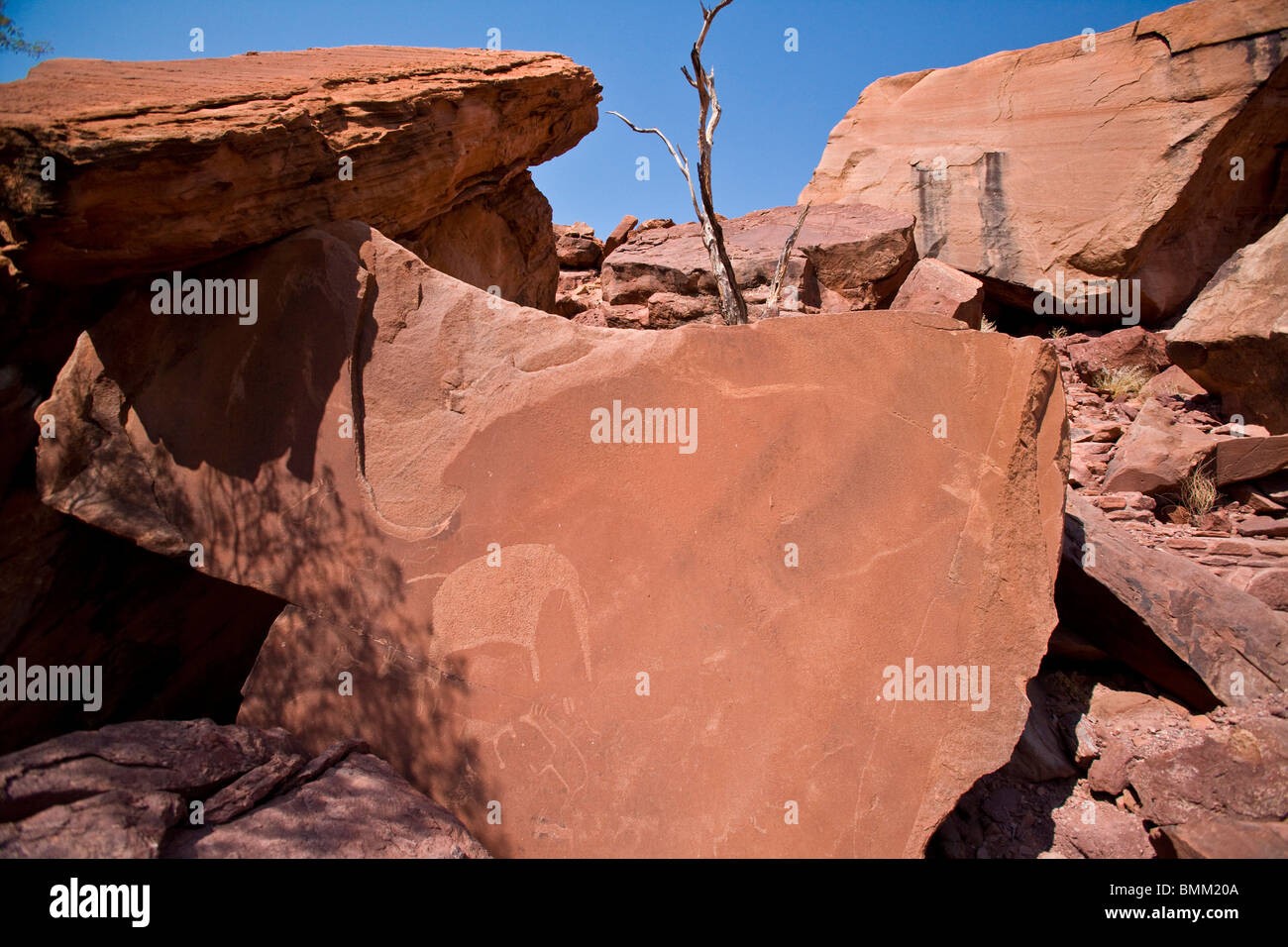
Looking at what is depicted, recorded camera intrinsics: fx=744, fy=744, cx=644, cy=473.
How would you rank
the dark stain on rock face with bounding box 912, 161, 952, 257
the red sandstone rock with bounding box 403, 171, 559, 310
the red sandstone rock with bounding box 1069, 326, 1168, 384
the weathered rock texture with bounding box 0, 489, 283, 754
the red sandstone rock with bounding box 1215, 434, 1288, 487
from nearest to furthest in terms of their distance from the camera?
the weathered rock texture with bounding box 0, 489, 283, 754 → the red sandstone rock with bounding box 1215, 434, 1288, 487 → the red sandstone rock with bounding box 403, 171, 559, 310 → the red sandstone rock with bounding box 1069, 326, 1168, 384 → the dark stain on rock face with bounding box 912, 161, 952, 257

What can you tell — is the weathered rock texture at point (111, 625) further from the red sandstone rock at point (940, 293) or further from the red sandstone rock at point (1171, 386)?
the red sandstone rock at point (1171, 386)

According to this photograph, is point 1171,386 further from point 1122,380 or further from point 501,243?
point 501,243

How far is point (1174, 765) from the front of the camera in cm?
314

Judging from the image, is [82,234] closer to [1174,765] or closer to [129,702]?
[129,702]

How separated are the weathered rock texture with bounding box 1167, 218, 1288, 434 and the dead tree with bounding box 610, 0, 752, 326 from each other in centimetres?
370

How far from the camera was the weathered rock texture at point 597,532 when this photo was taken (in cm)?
273

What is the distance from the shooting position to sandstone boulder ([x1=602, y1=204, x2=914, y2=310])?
7445 millimetres

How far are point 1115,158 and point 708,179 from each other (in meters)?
4.94

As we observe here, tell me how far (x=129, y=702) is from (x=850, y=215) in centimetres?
780

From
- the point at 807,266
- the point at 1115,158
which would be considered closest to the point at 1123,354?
the point at 1115,158

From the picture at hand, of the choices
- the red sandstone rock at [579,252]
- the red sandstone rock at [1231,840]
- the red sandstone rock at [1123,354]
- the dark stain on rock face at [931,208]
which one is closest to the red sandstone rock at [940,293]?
the red sandstone rock at [1123,354]

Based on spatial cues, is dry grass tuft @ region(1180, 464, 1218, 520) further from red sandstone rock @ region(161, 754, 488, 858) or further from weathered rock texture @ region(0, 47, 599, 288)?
weathered rock texture @ region(0, 47, 599, 288)

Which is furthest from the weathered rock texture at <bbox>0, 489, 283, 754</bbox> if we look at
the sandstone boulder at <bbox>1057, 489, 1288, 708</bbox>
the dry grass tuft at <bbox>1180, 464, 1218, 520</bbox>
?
the dry grass tuft at <bbox>1180, 464, 1218, 520</bbox>

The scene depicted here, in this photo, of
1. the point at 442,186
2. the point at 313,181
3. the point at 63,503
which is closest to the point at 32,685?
the point at 63,503
